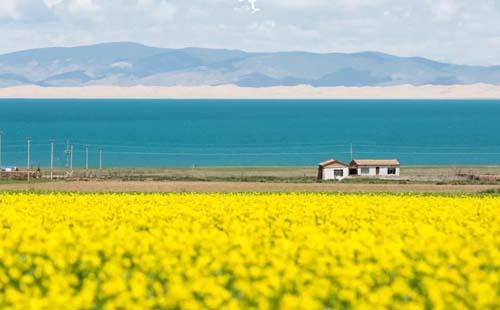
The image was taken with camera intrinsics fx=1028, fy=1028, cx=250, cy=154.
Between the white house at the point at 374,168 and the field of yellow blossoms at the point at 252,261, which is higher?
the field of yellow blossoms at the point at 252,261

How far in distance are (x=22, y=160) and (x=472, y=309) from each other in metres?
117

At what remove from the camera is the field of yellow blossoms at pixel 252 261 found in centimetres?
1305

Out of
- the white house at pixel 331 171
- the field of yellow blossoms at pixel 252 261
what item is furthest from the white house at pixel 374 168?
the field of yellow blossoms at pixel 252 261

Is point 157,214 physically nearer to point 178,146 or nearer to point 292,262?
point 292,262

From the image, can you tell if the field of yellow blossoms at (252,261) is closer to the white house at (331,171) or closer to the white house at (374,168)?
the white house at (331,171)

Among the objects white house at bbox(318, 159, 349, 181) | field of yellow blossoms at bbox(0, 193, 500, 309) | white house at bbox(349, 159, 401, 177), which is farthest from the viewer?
white house at bbox(349, 159, 401, 177)

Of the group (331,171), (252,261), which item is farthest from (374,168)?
(252,261)

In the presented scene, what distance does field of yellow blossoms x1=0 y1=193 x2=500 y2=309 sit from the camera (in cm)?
1305

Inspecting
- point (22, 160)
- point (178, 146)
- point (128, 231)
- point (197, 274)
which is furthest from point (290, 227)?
point (178, 146)

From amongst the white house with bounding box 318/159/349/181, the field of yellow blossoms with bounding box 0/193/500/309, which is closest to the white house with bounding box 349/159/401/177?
the white house with bounding box 318/159/349/181

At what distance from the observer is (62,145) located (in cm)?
15462

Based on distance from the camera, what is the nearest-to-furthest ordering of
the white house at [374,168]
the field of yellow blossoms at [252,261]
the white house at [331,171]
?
the field of yellow blossoms at [252,261], the white house at [331,171], the white house at [374,168]

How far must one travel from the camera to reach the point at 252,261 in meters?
15.5

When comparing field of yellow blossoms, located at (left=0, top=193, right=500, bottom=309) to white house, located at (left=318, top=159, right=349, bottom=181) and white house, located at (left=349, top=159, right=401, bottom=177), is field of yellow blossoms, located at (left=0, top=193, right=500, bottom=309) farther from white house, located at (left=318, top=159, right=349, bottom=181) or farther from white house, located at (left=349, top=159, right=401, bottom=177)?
white house, located at (left=349, top=159, right=401, bottom=177)
